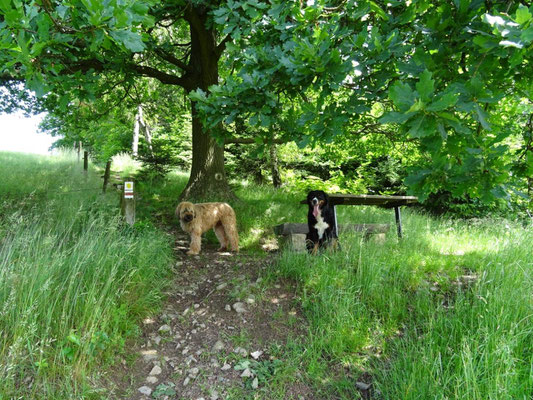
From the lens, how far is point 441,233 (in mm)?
6527

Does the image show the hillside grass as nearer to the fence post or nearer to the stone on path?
the stone on path

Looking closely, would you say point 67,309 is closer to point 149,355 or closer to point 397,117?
point 149,355

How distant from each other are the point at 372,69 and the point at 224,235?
4.30 m

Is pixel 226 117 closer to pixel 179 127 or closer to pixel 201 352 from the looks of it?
pixel 201 352

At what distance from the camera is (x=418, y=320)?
3.38m

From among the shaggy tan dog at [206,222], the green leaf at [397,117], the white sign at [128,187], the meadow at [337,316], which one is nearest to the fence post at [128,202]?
the white sign at [128,187]

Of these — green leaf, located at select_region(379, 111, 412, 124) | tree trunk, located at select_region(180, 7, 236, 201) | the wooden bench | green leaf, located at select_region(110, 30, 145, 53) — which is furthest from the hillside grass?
tree trunk, located at select_region(180, 7, 236, 201)

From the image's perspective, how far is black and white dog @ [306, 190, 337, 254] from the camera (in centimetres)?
524

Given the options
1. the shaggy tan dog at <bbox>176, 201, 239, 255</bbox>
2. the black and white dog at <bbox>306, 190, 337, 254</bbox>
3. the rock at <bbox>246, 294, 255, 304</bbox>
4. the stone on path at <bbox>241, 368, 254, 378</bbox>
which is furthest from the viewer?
the shaggy tan dog at <bbox>176, 201, 239, 255</bbox>

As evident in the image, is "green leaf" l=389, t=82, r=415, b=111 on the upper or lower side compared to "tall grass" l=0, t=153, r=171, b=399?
upper

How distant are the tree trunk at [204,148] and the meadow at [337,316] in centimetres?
285

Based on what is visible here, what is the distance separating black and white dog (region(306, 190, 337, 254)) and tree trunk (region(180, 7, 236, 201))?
3.09m

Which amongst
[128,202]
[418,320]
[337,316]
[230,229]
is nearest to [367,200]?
[230,229]

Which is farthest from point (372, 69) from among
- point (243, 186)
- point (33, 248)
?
point (243, 186)
